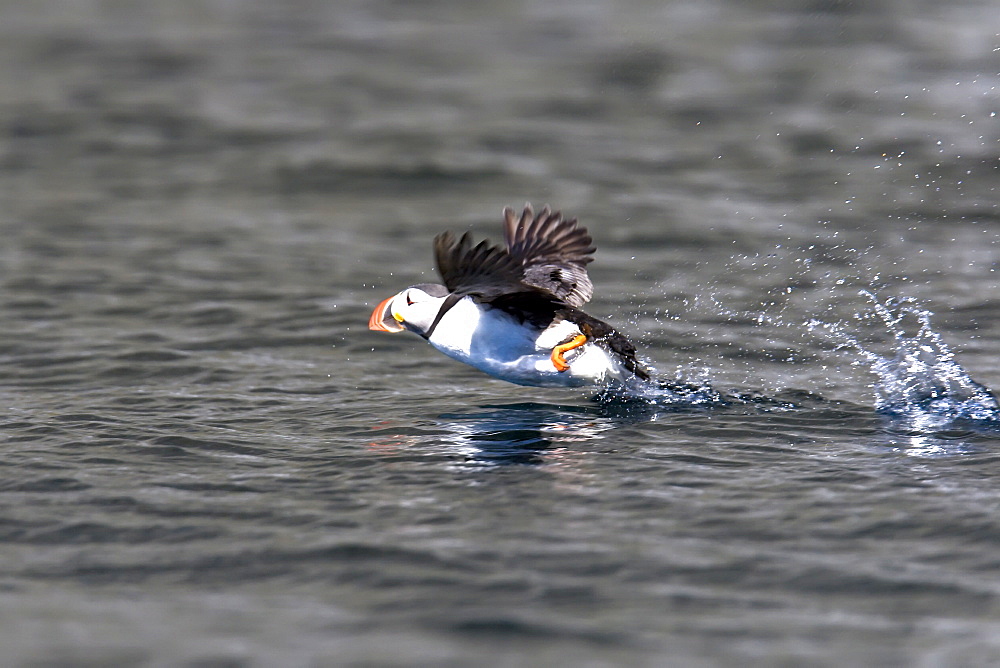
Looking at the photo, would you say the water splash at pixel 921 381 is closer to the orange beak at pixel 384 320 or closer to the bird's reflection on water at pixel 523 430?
the bird's reflection on water at pixel 523 430

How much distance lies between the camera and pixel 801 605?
16.0ft

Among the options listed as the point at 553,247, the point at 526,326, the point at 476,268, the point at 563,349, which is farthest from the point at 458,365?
the point at 476,268

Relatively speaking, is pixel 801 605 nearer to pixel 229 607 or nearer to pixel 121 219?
pixel 229 607

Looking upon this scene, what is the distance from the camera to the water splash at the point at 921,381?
23.5 ft

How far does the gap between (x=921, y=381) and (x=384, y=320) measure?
3.42m

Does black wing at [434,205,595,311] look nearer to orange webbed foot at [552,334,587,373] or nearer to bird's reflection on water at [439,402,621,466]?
orange webbed foot at [552,334,587,373]

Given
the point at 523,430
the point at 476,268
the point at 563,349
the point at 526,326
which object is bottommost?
the point at 523,430

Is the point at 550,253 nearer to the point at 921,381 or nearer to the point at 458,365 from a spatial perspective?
the point at 458,365

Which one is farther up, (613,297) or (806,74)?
(806,74)

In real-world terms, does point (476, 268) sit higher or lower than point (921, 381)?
higher

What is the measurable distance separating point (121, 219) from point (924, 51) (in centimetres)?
1070

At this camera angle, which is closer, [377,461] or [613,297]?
[377,461]

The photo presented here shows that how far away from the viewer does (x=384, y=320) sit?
750 centimetres

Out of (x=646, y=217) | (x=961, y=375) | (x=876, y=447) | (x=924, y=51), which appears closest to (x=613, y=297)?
(x=646, y=217)
